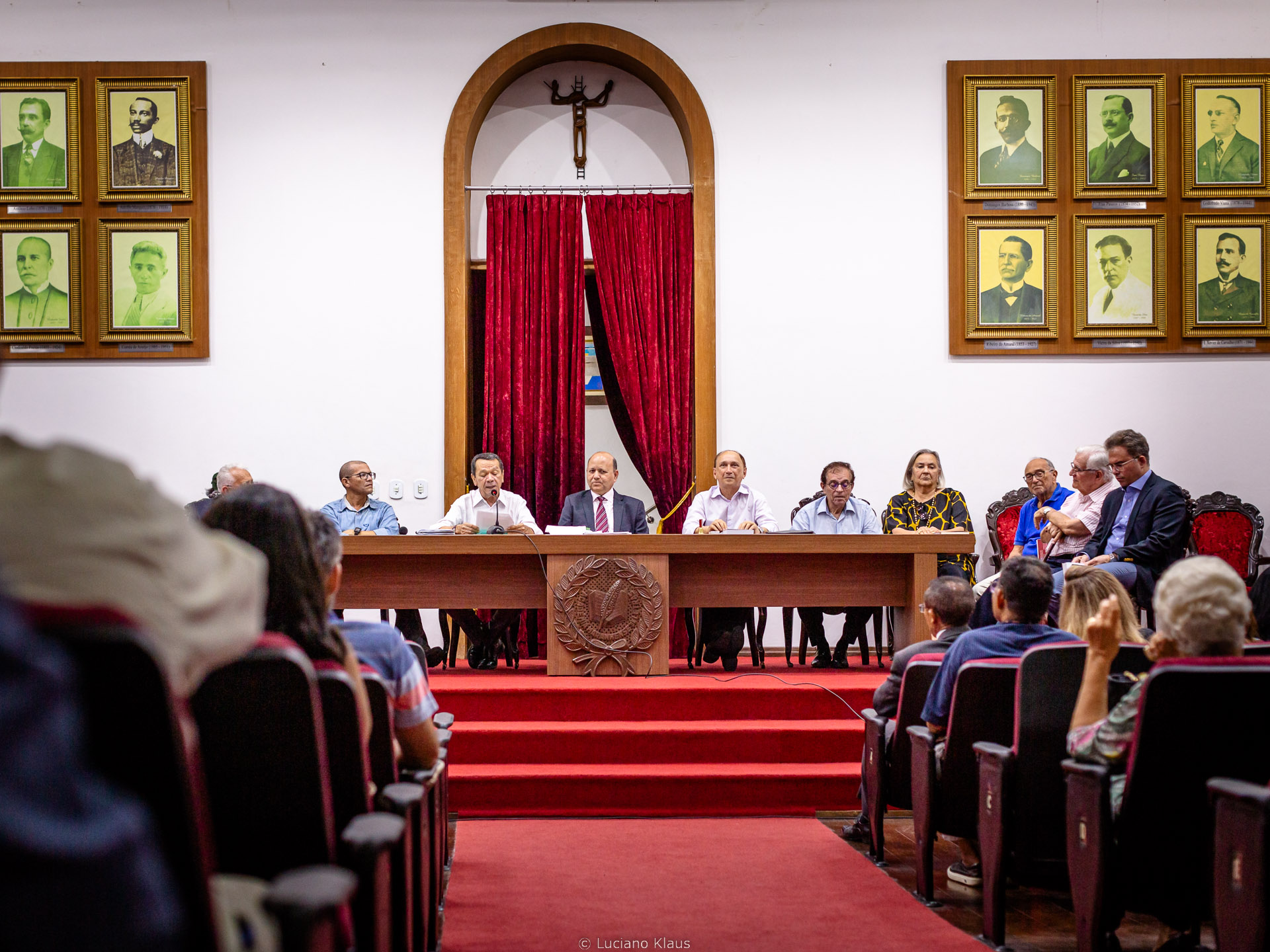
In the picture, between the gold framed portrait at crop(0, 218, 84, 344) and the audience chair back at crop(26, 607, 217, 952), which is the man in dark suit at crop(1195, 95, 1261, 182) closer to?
the gold framed portrait at crop(0, 218, 84, 344)

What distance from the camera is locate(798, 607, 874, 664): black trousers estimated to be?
5402mm

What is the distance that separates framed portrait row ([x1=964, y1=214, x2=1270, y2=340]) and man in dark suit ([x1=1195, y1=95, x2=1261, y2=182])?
0.26m

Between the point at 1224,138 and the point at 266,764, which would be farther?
the point at 1224,138

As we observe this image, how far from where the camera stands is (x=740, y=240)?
671 centimetres

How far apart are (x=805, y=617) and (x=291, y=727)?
4458 mm

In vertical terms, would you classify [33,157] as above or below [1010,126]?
below

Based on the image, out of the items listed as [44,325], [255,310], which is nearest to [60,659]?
[255,310]

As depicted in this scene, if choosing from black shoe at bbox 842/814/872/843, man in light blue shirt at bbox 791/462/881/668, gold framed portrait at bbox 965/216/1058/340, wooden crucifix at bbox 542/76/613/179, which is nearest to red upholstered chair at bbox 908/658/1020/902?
black shoe at bbox 842/814/872/843

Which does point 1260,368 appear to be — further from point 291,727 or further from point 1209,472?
point 291,727

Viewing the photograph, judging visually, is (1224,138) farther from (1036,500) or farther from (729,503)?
(729,503)

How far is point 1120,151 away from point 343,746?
21.7 feet

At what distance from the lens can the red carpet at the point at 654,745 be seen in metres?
Result: 3.89

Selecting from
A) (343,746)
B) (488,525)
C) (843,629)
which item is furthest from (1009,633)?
(488,525)

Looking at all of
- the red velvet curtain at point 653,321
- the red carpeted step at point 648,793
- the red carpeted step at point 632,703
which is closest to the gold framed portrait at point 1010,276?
the red velvet curtain at point 653,321
